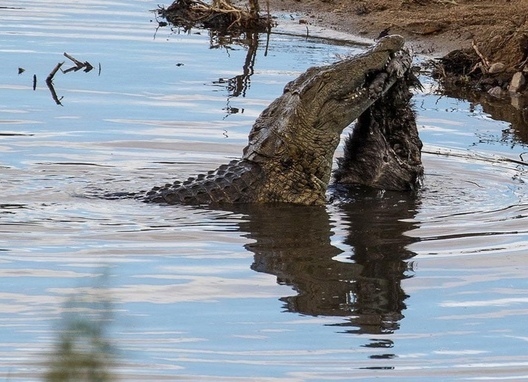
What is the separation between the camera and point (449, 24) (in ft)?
46.4

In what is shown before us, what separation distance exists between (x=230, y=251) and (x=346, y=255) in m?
0.65

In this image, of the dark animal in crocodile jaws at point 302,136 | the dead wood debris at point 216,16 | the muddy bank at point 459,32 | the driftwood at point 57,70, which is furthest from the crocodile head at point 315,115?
the dead wood debris at point 216,16

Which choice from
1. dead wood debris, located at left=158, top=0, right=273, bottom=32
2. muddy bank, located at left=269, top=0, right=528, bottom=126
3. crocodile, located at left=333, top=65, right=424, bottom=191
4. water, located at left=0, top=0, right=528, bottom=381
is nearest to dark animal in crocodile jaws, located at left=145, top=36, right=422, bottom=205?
water, located at left=0, top=0, right=528, bottom=381

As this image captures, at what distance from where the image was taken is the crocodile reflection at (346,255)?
580 centimetres

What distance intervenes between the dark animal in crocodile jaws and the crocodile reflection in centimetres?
15

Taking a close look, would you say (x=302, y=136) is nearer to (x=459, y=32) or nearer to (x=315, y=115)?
(x=315, y=115)

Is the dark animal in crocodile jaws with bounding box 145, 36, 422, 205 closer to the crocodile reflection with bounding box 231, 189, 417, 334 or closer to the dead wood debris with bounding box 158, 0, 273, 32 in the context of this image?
the crocodile reflection with bounding box 231, 189, 417, 334

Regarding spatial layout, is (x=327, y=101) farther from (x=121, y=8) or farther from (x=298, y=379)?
(x=121, y=8)

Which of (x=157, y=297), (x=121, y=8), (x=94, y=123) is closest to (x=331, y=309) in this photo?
(x=157, y=297)

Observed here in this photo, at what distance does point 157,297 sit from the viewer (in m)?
5.86

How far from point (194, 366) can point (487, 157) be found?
16.8 ft

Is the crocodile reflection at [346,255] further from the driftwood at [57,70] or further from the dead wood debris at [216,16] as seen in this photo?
the dead wood debris at [216,16]

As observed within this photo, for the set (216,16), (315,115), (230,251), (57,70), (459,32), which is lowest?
(230,251)

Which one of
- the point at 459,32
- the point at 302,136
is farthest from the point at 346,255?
the point at 459,32
